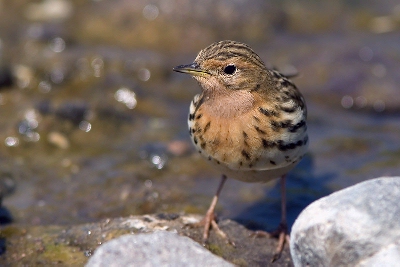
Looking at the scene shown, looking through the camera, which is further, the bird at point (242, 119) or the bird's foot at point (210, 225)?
the bird's foot at point (210, 225)

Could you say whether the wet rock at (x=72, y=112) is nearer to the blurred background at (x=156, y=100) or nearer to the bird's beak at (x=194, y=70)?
the blurred background at (x=156, y=100)

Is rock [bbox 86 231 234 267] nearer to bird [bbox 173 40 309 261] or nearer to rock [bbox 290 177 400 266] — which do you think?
rock [bbox 290 177 400 266]

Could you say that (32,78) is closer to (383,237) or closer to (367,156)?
(367,156)

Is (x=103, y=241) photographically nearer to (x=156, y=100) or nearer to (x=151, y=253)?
(x=151, y=253)

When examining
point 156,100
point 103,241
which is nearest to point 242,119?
point 103,241

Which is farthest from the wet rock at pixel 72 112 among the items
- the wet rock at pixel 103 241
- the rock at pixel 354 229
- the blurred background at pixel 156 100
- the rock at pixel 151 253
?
the rock at pixel 354 229

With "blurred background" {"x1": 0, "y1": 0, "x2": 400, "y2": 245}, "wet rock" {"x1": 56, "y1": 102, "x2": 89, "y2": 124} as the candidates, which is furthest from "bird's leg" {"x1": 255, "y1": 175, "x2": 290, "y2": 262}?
"wet rock" {"x1": 56, "y1": 102, "x2": 89, "y2": 124}
